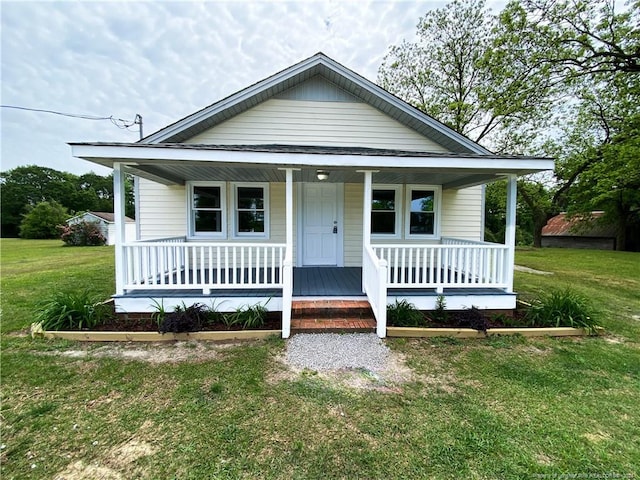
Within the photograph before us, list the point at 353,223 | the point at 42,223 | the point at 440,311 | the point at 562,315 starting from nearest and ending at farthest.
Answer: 1. the point at 562,315
2. the point at 440,311
3. the point at 353,223
4. the point at 42,223

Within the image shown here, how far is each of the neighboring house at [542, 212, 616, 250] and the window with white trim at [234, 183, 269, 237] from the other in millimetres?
24736

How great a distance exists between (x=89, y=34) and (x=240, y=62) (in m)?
5.89

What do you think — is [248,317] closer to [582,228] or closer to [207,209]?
[207,209]

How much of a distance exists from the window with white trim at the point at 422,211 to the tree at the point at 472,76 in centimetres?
936

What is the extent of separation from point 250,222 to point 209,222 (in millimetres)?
1020

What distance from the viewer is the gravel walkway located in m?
3.53

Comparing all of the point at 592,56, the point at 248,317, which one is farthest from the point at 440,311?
the point at 592,56

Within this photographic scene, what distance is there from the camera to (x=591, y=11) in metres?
11.8

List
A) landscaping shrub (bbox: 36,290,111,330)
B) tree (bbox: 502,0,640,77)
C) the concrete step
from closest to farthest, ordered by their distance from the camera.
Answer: landscaping shrub (bbox: 36,290,111,330)
the concrete step
tree (bbox: 502,0,640,77)

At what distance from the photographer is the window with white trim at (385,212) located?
7.40 m

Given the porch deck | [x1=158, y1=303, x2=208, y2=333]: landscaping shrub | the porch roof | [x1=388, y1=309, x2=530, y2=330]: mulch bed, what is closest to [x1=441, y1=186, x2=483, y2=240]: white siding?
the porch roof

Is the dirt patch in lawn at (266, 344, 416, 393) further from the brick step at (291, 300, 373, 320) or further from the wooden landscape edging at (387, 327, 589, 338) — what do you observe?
the brick step at (291, 300, 373, 320)

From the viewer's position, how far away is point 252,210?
23.4ft

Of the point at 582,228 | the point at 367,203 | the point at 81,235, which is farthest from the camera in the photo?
the point at 582,228
